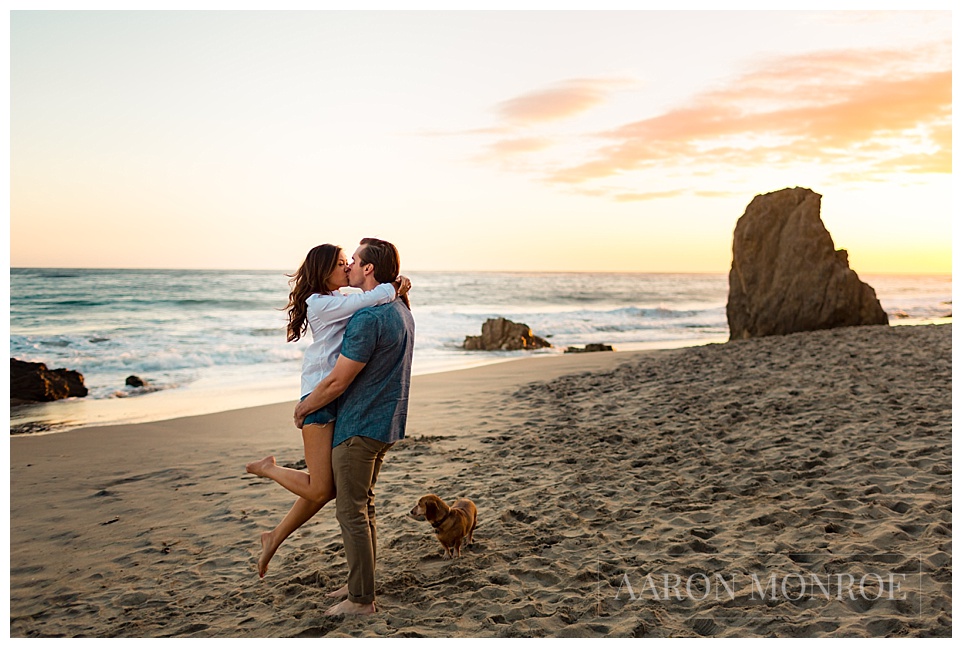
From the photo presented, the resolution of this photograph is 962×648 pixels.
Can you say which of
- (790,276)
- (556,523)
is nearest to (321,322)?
(556,523)

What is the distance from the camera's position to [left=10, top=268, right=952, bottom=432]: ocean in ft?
36.2

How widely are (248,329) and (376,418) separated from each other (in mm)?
19685

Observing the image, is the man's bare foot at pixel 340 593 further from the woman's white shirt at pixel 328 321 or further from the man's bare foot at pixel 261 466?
the woman's white shirt at pixel 328 321

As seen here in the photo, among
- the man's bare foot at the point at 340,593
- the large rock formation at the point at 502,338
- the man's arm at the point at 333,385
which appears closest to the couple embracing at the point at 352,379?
the man's arm at the point at 333,385

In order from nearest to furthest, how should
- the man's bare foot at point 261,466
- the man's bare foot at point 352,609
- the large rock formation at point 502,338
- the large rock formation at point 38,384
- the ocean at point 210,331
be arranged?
the man's bare foot at point 352,609 < the man's bare foot at point 261,466 < the large rock formation at point 38,384 < the ocean at point 210,331 < the large rock formation at point 502,338

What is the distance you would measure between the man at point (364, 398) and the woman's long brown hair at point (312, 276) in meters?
0.11

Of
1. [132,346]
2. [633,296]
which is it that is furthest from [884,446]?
[633,296]

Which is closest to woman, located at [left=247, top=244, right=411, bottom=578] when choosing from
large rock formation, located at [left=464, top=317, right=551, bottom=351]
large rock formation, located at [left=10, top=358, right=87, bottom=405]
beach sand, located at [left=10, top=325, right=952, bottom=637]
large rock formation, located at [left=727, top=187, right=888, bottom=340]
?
beach sand, located at [left=10, top=325, right=952, bottom=637]

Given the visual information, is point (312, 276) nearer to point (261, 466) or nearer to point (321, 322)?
point (321, 322)

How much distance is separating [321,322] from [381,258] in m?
0.41

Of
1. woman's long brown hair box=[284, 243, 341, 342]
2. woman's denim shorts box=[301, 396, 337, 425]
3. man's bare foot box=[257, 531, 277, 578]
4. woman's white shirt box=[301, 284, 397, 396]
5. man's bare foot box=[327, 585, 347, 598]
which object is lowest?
man's bare foot box=[327, 585, 347, 598]

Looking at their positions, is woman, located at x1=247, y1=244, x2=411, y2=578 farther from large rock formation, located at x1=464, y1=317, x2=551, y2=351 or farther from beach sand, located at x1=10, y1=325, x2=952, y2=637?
large rock formation, located at x1=464, y1=317, x2=551, y2=351

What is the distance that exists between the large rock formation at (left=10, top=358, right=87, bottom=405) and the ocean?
0.95 feet

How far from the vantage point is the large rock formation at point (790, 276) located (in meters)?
14.6
